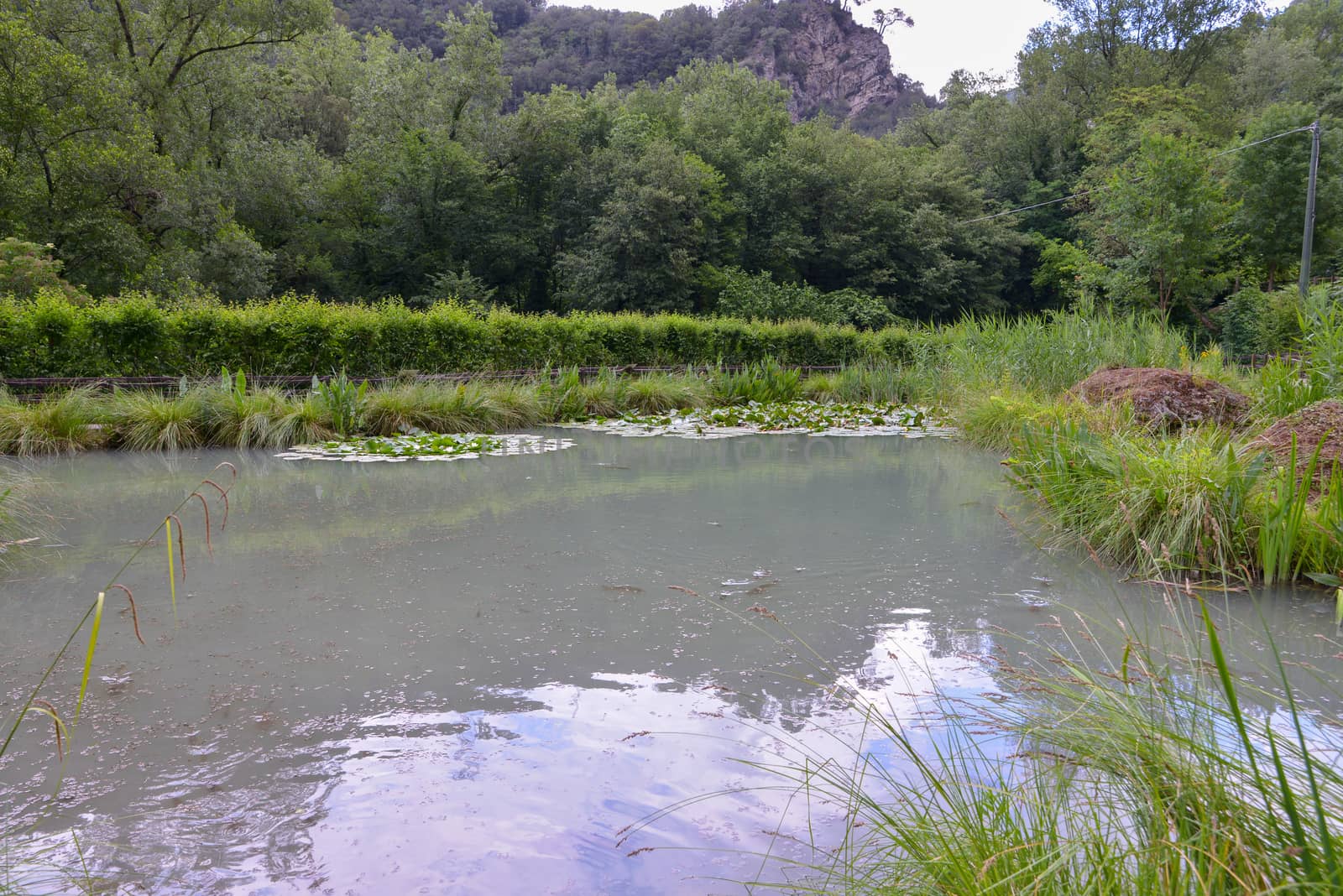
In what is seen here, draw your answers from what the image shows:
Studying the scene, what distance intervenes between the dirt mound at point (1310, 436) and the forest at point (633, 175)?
62.6ft

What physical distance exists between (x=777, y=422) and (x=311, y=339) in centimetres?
633

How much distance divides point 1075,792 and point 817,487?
212 inches

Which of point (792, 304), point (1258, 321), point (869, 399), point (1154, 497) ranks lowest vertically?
point (869, 399)

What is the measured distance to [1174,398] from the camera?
23.3 feet

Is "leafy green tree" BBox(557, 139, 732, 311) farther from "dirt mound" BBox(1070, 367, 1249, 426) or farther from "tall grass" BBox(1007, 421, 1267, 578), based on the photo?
"tall grass" BBox(1007, 421, 1267, 578)

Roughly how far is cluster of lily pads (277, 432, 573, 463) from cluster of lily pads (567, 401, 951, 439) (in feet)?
6.45

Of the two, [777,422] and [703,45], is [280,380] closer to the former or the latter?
[777,422]

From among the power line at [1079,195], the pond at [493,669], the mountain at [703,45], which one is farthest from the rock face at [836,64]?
the pond at [493,669]

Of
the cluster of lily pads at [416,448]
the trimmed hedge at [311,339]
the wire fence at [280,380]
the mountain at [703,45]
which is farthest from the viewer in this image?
the mountain at [703,45]

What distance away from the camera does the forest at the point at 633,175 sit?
20.3 meters

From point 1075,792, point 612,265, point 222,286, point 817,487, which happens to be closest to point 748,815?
point 1075,792

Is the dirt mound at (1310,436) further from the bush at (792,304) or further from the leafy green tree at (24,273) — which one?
the bush at (792,304)

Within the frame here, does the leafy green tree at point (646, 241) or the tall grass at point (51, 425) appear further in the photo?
the leafy green tree at point (646, 241)

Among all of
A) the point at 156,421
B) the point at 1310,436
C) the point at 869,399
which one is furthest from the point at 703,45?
the point at 1310,436
